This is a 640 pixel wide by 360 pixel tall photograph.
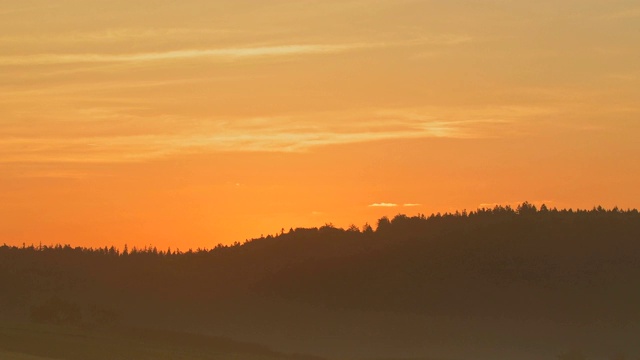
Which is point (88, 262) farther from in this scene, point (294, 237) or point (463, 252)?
point (463, 252)

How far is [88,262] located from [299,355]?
29076 millimetres

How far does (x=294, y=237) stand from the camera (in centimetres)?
9831

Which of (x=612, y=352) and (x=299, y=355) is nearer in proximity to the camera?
(x=299, y=355)

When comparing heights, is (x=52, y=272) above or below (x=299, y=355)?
above

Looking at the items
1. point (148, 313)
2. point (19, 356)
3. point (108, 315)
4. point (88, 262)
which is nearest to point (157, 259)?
point (88, 262)

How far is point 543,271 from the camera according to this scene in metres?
94.3

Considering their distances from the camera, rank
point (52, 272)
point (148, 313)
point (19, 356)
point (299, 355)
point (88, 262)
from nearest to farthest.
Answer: point (19, 356) < point (299, 355) < point (148, 313) < point (52, 272) < point (88, 262)

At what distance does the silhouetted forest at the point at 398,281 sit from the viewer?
82500mm

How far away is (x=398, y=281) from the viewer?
311 ft

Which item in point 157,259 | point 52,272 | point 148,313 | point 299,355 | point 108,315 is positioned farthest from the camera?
point 157,259

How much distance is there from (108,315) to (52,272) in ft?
42.7

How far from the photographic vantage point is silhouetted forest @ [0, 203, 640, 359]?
8250 centimetres

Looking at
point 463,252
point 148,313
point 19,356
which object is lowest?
point 19,356

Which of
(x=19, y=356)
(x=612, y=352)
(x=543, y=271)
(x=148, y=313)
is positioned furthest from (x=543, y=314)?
(x=19, y=356)
